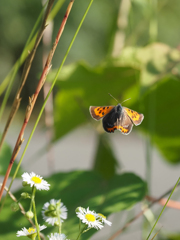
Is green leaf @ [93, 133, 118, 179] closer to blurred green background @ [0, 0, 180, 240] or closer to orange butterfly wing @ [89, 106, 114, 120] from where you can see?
blurred green background @ [0, 0, 180, 240]

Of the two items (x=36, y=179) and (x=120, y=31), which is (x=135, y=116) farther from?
(x=120, y=31)

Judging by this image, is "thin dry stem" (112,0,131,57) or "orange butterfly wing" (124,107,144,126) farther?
"thin dry stem" (112,0,131,57)

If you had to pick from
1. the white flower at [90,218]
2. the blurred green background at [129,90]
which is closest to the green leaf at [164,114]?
the blurred green background at [129,90]

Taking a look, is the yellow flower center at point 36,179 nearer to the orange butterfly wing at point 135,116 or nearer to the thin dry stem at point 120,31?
the orange butterfly wing at point 135,116

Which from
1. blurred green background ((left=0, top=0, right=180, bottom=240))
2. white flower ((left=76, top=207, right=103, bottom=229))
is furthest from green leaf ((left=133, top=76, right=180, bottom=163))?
white flower ((left=76, top=207, right=103, bottom=229))

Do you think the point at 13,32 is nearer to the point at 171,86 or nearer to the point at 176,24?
the point at 176,24

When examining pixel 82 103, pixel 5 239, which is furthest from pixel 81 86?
pixel 5 239
